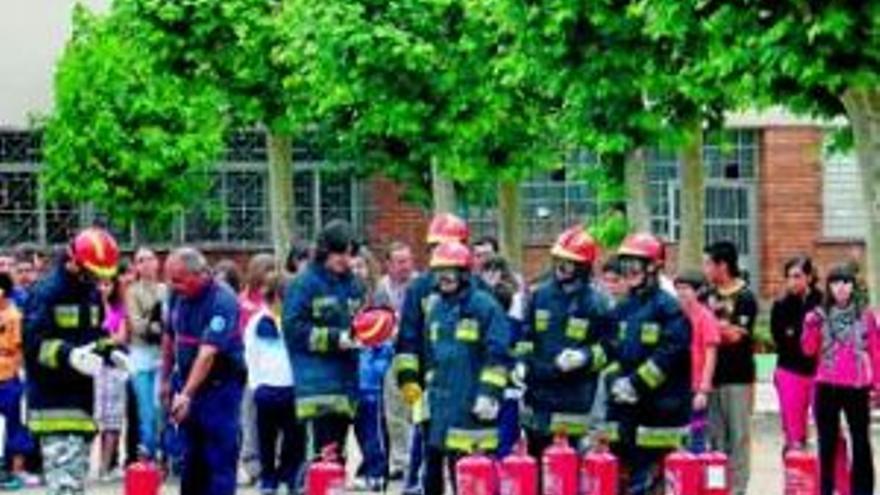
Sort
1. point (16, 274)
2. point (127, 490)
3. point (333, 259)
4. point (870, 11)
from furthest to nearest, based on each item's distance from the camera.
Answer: point (16, 274)
point (870, 11)
point (333, 259)
point (127, 490)

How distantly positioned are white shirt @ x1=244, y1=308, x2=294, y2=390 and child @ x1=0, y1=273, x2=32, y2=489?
5.85 feet

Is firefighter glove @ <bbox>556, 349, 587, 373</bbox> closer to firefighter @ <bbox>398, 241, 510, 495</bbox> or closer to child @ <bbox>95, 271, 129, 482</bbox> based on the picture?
firefighter @ <bbox>398, 241, 510, 495</bbox>

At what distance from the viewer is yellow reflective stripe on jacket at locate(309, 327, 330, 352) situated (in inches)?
732

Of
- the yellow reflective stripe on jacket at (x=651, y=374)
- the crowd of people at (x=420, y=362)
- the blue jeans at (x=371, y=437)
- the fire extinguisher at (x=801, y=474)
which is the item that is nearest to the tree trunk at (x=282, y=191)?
the crowd of people at (x=420, y=362)

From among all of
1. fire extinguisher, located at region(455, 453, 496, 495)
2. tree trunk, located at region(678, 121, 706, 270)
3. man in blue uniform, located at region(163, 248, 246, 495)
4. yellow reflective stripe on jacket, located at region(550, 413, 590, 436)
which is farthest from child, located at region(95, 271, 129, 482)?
tree trunk, located at region(678, 121, 706, 270)

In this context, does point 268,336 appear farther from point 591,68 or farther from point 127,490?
point 591,68

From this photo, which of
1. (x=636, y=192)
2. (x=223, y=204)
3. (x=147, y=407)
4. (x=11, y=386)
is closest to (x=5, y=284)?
(x=11, y=386)

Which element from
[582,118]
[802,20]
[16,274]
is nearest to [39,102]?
[582,118]

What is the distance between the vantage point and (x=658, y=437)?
55.7 feet

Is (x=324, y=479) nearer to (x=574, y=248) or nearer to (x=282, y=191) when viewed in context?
(x=574, y=248)

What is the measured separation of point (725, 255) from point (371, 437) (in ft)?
12.8

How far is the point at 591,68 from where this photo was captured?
87.4 ft

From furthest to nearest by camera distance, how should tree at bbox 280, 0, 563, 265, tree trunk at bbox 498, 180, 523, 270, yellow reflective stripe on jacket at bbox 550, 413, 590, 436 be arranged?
tree trunk at bbox 498, 180, 523, 270, tree at bbox 280, 0, 563, 265, yellow reflective stripe on jacket at bbox 550, 413, 590, 436

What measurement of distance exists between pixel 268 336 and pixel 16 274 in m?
3.10
